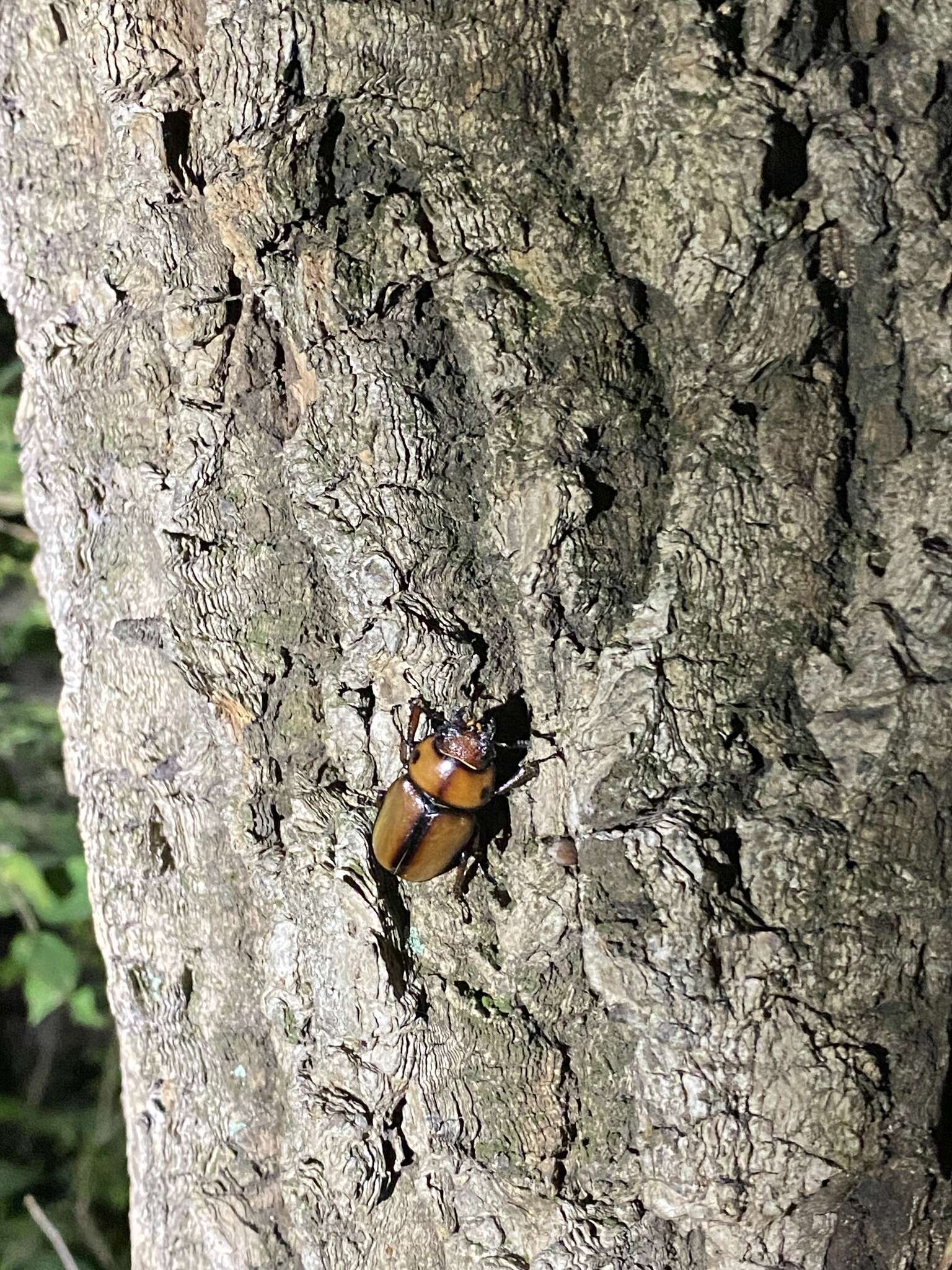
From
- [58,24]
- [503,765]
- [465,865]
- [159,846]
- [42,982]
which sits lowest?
[42,982]

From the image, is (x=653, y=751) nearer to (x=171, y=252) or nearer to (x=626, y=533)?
(x=626, y=533)

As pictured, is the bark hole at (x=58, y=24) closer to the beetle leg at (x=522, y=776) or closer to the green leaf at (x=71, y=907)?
the beetle leg at (x=522, y=776)

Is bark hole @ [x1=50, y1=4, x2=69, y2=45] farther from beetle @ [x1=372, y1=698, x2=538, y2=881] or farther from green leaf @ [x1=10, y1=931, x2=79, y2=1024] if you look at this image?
green leaf @ [x1=10, y1=931, x2=79, y2=1024]

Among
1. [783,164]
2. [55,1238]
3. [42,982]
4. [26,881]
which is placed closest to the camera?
[783,164]

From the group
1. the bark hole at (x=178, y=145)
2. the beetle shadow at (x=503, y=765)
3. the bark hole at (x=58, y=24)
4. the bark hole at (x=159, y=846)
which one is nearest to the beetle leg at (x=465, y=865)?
the beetle shadow at (x=503, y=765)

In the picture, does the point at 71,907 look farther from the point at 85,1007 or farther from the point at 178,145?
the point at 178,145

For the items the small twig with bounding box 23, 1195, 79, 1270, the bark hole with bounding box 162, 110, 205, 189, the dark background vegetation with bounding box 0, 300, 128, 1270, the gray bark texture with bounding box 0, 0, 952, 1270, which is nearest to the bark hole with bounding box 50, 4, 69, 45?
the gray bark texture with bounding box 0, 0, 952, 1270

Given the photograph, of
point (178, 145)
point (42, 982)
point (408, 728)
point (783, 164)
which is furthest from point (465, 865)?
point (42, 982)

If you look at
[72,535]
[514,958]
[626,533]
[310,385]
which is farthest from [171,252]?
[514,958]
